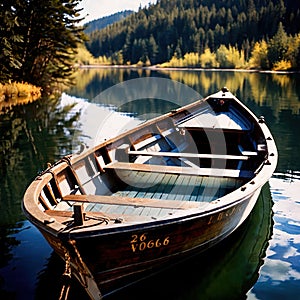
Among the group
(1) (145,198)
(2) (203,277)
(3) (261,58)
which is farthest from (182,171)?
(3) (261,58)

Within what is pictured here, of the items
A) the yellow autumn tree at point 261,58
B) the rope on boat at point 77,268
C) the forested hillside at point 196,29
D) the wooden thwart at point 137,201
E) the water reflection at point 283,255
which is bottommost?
the water reflection at point 283,255

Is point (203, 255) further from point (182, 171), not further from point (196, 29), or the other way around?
point (196, 29)

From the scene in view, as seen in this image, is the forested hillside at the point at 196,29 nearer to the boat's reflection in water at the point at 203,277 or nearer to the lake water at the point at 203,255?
the lake water at the point at 203,255

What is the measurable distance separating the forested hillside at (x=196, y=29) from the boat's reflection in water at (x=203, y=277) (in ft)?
331

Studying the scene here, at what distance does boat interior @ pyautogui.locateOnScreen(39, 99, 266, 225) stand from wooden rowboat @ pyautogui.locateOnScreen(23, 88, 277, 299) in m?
0.02

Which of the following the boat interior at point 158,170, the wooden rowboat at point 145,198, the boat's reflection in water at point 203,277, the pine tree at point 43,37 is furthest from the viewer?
the pine tree at point 43,37

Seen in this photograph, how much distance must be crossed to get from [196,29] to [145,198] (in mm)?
129816

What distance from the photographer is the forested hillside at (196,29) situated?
112562 millimetres

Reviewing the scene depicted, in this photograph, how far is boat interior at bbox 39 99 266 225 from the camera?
661cm

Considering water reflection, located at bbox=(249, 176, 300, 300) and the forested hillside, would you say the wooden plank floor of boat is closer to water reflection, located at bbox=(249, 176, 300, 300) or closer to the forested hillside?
water reflection, located at bbox=(249, 176, 300, 300)

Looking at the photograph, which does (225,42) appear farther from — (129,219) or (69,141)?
(129,219)

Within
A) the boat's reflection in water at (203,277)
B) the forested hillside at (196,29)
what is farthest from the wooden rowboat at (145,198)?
the forested hillside at (196,29)

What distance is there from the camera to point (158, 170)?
26.9 feet

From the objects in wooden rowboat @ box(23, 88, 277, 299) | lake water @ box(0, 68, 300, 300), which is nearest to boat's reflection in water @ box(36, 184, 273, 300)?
lake water @ box(0, 68, 300, 300)
